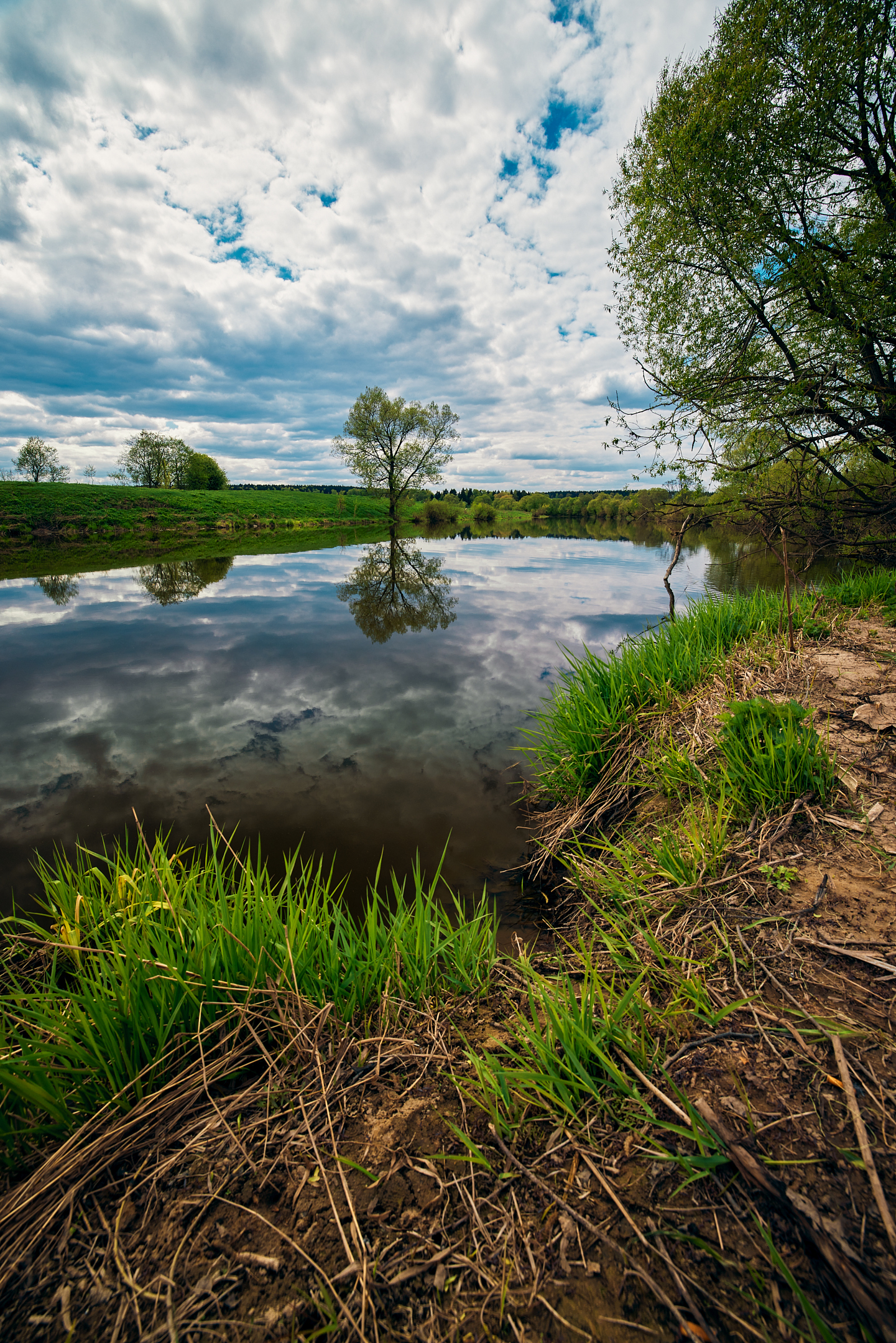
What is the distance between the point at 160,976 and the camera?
1824 mm

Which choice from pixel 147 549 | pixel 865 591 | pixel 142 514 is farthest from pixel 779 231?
pixel 142 514

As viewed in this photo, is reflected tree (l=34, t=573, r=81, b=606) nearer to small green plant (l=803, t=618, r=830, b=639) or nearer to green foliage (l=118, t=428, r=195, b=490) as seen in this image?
small green plant (l=803, t=618, r=830, b=639)

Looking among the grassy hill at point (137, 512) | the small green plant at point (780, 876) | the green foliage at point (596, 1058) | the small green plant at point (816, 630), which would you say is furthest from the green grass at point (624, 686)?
the grassy hill at point (137, 512)

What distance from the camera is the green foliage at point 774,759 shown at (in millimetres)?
2768

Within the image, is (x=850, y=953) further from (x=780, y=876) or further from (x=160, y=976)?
(x=160, y=976)

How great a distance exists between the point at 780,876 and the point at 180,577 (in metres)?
22.0

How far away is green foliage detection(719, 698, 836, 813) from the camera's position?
2768 millimetres

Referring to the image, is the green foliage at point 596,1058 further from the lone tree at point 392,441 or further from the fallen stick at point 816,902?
the lone tree at point 392,441

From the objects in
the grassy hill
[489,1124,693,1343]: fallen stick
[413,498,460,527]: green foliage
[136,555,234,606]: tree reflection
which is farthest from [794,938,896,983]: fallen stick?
[413,498,460,527]: green foliage

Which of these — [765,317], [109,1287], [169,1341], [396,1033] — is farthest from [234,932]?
[765,317]

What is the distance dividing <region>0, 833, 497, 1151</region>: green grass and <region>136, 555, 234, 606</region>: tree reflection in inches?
567

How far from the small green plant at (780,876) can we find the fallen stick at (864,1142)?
807 millimetres

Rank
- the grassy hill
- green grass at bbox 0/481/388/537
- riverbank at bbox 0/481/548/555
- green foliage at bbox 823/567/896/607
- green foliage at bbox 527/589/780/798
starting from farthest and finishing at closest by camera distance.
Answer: green grass at bbox 0/481/388/537, the grassy hill, riverbank at bbox 0/481/548/555, green foliage at bbox 823/567/896/607, green foliage at bbox 527/589/780/798

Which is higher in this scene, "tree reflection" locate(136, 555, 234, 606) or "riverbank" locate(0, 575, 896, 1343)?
"tree reflection" locate(136, 555, 234, 606)
